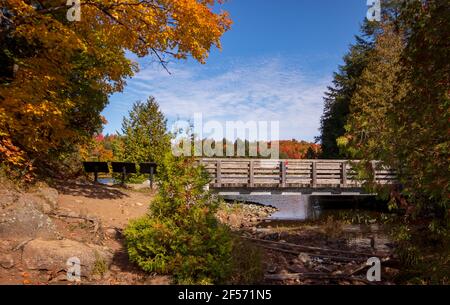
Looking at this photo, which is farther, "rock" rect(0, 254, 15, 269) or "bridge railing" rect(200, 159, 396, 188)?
"bridge railing" rect(200, 159, 396, 188)

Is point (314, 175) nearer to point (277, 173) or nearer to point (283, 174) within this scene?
point (283, 174)

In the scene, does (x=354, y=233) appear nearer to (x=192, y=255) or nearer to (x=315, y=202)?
(x=192, y=255)

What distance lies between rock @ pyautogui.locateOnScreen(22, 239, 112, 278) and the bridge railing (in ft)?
35.7

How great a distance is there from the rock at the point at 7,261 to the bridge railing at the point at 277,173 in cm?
1154

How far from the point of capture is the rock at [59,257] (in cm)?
679

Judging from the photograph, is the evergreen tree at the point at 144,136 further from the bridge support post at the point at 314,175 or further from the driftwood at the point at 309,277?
the driftwood at the point at 309,277

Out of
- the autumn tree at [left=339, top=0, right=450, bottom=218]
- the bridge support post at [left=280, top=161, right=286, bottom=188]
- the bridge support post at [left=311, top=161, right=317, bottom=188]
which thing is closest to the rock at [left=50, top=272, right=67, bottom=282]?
the autumn tree at [left=339, top=0, right=450, bottom=218]

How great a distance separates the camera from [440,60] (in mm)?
5227

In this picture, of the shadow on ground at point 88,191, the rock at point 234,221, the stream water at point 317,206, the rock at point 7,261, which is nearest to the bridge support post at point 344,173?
the stream water at point 317,206

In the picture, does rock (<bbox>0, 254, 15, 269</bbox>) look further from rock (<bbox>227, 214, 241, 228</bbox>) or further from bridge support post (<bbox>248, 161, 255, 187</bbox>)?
bridge support post (<bbox>248, 161, 255, 187</bbox>)

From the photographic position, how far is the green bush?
643 cm

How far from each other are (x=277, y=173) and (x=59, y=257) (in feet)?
44.5

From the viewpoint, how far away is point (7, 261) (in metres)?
6.70
